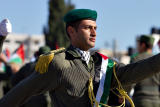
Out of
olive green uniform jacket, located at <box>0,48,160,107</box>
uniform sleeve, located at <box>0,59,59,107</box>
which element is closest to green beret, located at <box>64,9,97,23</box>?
olive green uniform jacket, located at <box>0,48,160,107</box>

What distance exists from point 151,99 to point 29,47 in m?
87.6

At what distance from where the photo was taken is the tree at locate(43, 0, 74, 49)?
153 ft

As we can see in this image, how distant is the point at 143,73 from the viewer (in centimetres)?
357

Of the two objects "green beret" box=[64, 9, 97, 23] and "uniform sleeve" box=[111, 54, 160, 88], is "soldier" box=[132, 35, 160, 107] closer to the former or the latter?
"uniform sleeve" box=[111, 54, 160, 88]

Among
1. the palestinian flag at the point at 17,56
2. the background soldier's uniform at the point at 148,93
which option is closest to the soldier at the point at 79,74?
the background soldier's uniform at the point at 148,93

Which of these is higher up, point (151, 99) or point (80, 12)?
point (80, 12)

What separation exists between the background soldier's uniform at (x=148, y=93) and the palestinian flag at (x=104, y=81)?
2853 mm

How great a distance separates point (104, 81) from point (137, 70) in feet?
1.05

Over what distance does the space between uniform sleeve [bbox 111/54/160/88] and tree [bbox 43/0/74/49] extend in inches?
1637

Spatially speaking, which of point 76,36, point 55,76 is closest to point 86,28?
point 76,36

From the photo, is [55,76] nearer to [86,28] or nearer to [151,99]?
[86,28]

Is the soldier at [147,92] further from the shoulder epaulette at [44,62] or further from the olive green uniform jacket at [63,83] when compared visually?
the shoulder epaulette at [44,62]

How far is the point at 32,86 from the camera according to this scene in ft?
11.8

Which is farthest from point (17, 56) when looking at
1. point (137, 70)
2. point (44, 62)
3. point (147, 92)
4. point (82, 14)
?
point (137, 70)
